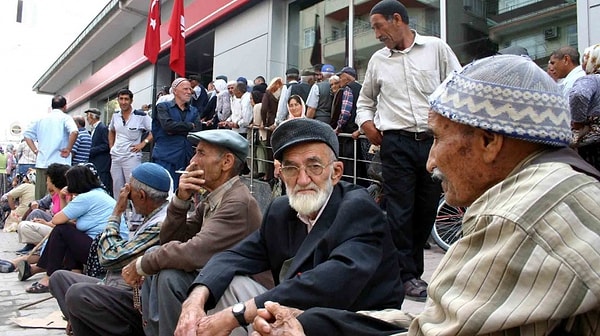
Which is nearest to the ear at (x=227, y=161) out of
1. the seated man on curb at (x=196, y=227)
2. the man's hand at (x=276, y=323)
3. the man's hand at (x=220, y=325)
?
the seated man on curb at (x=196, y=227)

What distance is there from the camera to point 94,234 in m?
4.57

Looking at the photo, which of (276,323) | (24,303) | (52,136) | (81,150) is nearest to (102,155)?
(81,150)

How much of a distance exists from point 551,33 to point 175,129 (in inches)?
186

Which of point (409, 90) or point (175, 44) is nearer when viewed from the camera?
point (409, 90)

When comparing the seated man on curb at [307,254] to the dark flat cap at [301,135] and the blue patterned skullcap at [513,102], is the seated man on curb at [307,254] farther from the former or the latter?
the blue patterned skullcap at [513,102]

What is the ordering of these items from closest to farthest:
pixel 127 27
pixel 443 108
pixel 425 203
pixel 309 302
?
pixel 443 108
pixel 309 302
pixel 425 203
pixel 127 27

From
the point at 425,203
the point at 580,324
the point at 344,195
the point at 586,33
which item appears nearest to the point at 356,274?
the point at 344,195

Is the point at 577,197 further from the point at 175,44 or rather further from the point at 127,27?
the point at 127,27

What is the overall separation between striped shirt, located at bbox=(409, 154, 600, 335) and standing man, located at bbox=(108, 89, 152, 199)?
6713 mm

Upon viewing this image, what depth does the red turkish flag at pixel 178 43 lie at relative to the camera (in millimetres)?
7934

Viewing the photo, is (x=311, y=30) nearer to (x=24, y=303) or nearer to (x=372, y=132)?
(x=372, y=132)

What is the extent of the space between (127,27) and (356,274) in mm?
21718

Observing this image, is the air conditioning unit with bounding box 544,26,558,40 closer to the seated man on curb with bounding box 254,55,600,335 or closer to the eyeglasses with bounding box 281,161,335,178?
the eyeglasses with bounding box 281,161,335,178

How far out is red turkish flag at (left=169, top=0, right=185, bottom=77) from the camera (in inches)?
312
